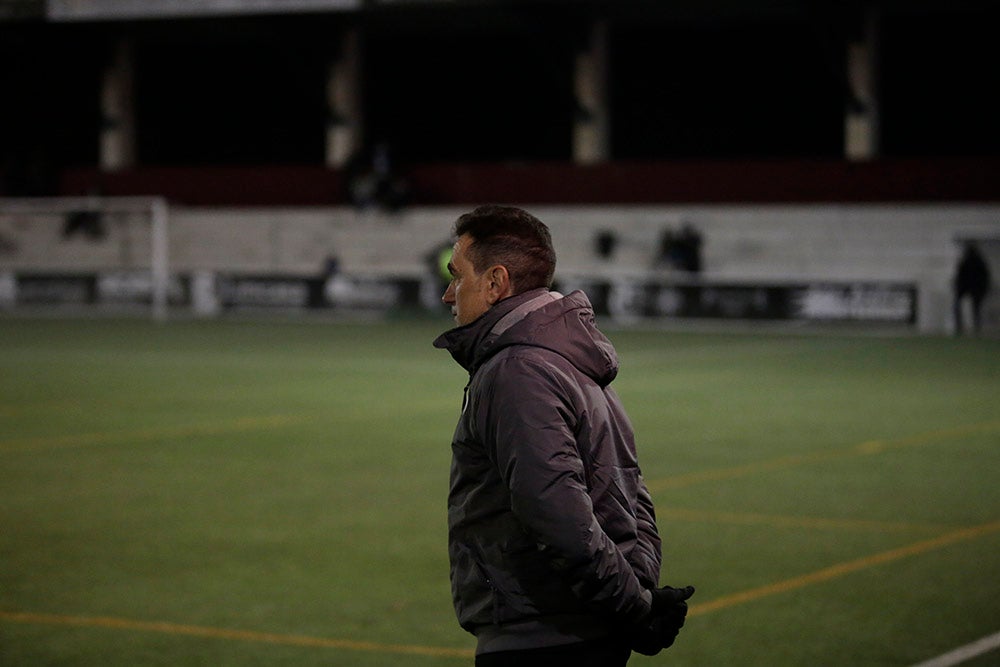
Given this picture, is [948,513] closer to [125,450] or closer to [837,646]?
[837,646]

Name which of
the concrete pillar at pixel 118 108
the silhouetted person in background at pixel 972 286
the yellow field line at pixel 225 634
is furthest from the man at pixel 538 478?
the concrete pillar at pixel 118 108

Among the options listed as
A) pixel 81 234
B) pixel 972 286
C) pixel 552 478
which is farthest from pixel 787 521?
pixel 81 234

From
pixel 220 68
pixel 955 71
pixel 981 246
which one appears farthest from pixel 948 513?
pixel 220 68

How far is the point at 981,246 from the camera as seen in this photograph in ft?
120

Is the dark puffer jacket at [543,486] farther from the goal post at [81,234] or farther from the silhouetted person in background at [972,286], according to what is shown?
the goal post at [81,234]

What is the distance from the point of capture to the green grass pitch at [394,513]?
27.3ft

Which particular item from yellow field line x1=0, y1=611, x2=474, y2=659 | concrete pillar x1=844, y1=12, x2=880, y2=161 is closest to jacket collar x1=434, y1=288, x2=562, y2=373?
yellow field line x1=0, y1=611, x2=474, y2=659

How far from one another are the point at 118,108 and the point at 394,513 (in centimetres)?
3794

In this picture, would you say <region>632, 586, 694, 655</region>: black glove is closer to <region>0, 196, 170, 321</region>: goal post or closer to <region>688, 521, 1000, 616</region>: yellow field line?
<region>688, 521, 1000, 616</region>: yellow field line

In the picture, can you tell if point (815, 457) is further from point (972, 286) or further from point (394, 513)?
point (972, 286)

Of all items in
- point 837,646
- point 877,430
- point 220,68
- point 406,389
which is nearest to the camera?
point 837,646

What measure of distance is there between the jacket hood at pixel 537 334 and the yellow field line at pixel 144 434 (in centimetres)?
1215

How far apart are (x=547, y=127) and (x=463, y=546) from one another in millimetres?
42475

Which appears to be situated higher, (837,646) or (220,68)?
(220,68)
